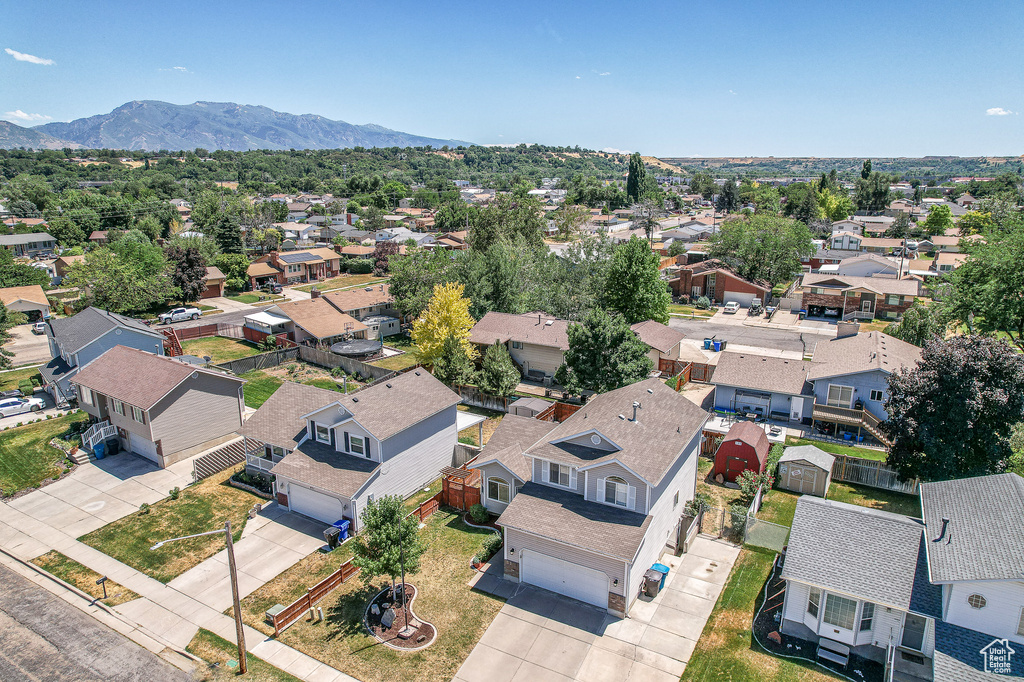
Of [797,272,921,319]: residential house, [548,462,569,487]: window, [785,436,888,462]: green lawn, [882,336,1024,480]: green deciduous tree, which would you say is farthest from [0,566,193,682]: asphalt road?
[797,272,921,319]: residential house

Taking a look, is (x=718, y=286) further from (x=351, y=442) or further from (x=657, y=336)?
(x=351, y=442)

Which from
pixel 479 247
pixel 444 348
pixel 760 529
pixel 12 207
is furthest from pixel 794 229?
pixel 12 207

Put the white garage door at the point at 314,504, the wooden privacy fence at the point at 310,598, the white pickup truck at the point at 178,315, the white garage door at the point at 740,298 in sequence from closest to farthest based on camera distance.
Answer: the wooden privacy fence at the point at 310,598, the white garage door at the point at 314,504, the white pickup truck at the point at 178,315, the white garage door at the point at 740,298

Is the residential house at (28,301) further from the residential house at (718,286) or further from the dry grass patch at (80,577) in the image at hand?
the residential house at (718,286)

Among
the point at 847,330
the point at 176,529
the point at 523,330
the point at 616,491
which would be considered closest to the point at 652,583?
the point at 616,491

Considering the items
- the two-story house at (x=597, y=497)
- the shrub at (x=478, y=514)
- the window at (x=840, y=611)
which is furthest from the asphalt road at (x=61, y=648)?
the window at (x=840, y=611)

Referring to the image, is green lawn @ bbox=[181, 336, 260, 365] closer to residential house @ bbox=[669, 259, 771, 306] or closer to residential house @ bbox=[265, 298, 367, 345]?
residential house @ bbox=[265, 298, 367, 345]
